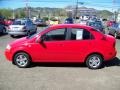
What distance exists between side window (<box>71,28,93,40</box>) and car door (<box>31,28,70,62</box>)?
27 cm

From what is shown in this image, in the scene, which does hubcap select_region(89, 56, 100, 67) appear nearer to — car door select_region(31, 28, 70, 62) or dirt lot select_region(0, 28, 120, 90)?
dirt lot select_region(0, 28, 120, 90)

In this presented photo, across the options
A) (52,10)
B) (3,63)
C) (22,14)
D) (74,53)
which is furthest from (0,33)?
(52,10)

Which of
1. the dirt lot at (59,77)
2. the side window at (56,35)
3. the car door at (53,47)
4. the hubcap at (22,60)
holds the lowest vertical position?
the dirt lot at (59,77)

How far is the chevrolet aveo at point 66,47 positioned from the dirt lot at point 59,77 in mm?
359

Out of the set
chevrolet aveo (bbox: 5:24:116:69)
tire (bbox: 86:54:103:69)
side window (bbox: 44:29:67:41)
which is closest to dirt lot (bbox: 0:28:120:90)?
tire (bbox: 86:54:103:69)

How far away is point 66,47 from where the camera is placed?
35.1ft

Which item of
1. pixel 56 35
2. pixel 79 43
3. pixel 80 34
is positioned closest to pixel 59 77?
pixel 79 43

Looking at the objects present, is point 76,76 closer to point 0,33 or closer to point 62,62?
point 62,62

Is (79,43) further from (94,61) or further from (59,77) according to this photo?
(59,77)

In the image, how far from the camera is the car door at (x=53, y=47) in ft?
35.2

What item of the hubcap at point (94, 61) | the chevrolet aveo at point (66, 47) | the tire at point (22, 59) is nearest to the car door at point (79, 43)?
the chevrolet aveo at point (66, 47)

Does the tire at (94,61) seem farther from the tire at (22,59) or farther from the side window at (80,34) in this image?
the tire at (22,59)

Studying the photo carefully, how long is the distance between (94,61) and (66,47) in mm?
1142

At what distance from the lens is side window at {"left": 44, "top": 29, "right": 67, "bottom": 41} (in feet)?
35.5
